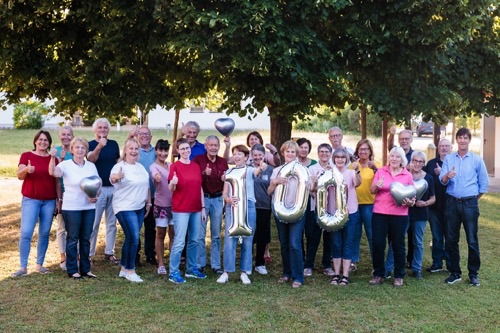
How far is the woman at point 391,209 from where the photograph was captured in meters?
7.77

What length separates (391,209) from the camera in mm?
7781

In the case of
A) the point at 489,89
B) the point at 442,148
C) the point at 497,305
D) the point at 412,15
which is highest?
the point at 412,15

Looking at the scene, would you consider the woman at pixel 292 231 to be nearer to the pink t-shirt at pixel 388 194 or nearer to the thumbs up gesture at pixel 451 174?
the pink t-shirt at pixel 388 194

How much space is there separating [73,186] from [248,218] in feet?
7.05

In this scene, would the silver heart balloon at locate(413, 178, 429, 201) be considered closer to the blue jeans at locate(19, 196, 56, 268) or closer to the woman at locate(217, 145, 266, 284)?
the woman at locate(217, 145, 266, 284)

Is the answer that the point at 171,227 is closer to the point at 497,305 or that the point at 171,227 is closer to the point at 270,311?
the point at 270,311

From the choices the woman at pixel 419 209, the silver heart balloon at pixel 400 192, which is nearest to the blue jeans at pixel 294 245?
the silver heart balloon at pixel 400 192

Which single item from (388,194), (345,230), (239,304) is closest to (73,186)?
(239,304)

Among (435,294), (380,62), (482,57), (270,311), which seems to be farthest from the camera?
(482,57)

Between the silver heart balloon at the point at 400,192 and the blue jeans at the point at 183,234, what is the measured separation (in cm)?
238

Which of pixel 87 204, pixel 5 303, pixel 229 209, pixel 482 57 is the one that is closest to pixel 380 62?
pixel 482 57

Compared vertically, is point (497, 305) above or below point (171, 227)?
below

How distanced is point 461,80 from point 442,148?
8.45 feet

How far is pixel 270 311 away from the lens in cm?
680
